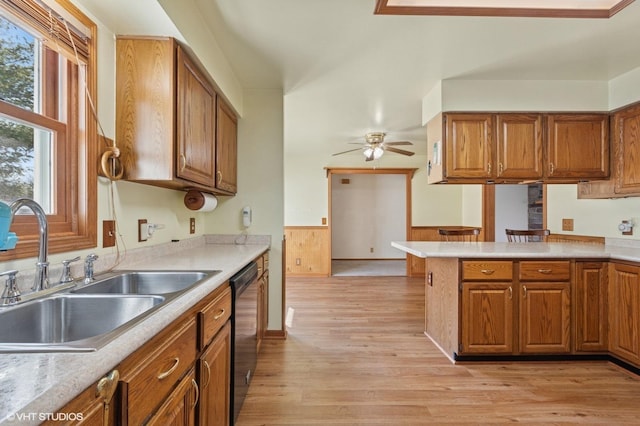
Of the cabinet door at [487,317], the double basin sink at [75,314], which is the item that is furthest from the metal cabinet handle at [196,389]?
the cabinet door at [487,317]

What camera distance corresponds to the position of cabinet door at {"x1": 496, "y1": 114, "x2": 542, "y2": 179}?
268 centimetres

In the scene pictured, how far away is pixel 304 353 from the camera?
254cm

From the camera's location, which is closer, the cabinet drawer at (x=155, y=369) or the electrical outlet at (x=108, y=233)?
the cabinet drawer at (x=155, y=369)

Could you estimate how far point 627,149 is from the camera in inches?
99.4

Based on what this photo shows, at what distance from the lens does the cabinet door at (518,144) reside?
2.68m

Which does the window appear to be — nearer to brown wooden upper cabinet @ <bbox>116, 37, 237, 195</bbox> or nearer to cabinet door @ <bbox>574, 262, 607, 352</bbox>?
brown wooden upper cabinet @ <bbox>116, 37, 237, 195</bbox>

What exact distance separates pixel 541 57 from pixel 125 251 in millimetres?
3094

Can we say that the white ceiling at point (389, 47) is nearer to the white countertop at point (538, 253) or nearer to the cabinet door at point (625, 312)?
the white countertop at point (538, 253)

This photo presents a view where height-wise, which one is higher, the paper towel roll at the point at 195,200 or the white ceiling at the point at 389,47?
the white ceiling at the point at 389,47

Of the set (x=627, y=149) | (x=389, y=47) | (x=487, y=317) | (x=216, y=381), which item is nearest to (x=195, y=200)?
→ (x=216, y=381)

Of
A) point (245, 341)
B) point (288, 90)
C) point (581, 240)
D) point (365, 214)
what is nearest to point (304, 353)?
point (245, 341)

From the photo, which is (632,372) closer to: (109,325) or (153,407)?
(153,407)

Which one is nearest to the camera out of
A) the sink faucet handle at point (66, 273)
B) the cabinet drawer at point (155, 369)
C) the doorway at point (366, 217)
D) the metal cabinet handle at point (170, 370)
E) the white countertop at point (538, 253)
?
the cabinet drawer at point (155, 369)

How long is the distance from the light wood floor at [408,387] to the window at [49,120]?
1382 millimetres
